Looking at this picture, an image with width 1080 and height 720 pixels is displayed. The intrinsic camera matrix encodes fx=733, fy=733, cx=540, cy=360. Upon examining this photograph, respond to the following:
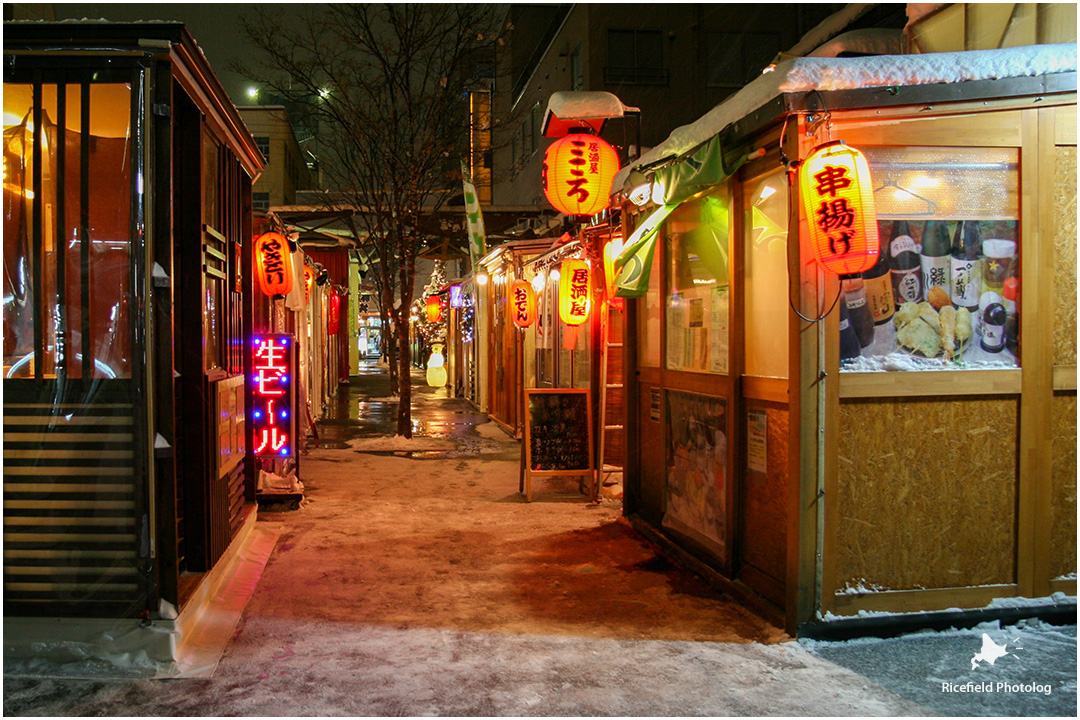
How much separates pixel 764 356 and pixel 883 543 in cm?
163

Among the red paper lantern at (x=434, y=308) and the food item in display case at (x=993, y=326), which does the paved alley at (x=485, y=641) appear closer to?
the food item in display case at (x=993, y=326)

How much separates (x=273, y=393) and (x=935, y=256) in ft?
24.1

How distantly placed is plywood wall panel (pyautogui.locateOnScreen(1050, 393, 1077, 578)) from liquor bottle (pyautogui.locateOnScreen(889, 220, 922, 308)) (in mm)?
1457

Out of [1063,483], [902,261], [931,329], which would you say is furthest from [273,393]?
[1063,483]

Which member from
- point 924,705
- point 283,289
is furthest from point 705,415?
point 283,289

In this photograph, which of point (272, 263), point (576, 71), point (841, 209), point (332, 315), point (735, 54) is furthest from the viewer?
point (576, 71)

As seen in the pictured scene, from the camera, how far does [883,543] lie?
17.4 feet

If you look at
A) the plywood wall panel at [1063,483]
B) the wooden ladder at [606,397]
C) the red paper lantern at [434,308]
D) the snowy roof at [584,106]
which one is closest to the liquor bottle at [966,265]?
the plywood wall panel at [1063,483]

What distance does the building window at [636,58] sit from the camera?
78.9 feet

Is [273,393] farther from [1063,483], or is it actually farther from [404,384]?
[1063,483]

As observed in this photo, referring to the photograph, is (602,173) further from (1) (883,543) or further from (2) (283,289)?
(1) (883,543)

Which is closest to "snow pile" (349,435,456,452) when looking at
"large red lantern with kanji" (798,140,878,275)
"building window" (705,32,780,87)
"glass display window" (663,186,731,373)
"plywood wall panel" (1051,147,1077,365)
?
"glass display window" (663,186,731,373)

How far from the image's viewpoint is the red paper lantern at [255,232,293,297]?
11891 mm

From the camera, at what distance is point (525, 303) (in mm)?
14992
